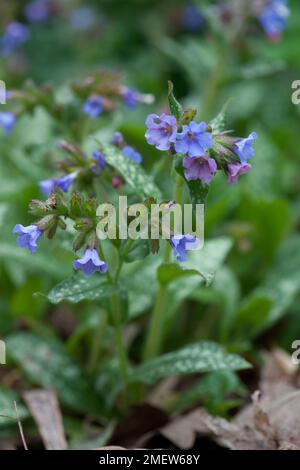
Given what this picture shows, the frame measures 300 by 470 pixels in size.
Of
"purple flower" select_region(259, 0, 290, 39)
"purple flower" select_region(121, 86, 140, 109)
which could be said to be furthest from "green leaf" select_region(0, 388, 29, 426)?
"purple flower" select_region(259, 0, 290, 39)

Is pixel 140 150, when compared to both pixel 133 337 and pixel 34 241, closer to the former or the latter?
pixel 133 337

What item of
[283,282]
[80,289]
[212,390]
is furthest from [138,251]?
[283,282]

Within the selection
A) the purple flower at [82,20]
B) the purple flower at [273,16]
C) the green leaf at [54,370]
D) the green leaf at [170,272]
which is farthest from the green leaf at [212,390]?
the purple flower at [82,20]

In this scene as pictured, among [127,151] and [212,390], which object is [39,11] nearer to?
[127,151]

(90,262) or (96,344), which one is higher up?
(96,344)

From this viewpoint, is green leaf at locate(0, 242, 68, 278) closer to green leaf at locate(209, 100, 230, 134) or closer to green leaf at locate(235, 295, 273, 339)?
green leaf at locate(235, 295, 273, 339)
